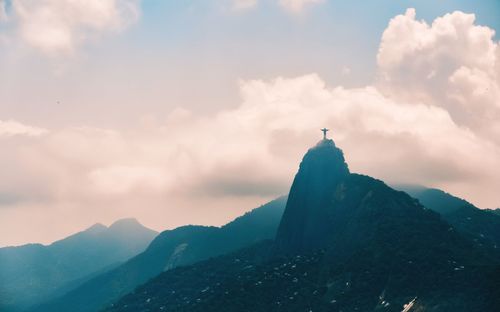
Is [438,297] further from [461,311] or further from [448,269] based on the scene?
[448,269]

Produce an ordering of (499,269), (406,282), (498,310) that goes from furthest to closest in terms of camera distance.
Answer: (406,282) < (499,269) < (498,310)

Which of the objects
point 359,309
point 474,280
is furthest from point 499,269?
point 359,309

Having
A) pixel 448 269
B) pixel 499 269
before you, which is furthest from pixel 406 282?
pixel 499 269

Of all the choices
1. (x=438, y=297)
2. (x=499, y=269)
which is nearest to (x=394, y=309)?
(x=438, y=297)

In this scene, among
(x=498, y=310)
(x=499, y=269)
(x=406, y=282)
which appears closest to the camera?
(x=498, y=310)

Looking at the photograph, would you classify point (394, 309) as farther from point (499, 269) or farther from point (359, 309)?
point (499, 269)

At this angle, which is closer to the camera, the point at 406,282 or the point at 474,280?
the point at 474,280

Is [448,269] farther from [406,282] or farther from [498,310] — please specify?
[498,310]

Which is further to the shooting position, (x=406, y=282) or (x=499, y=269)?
(x=406, y=282)
